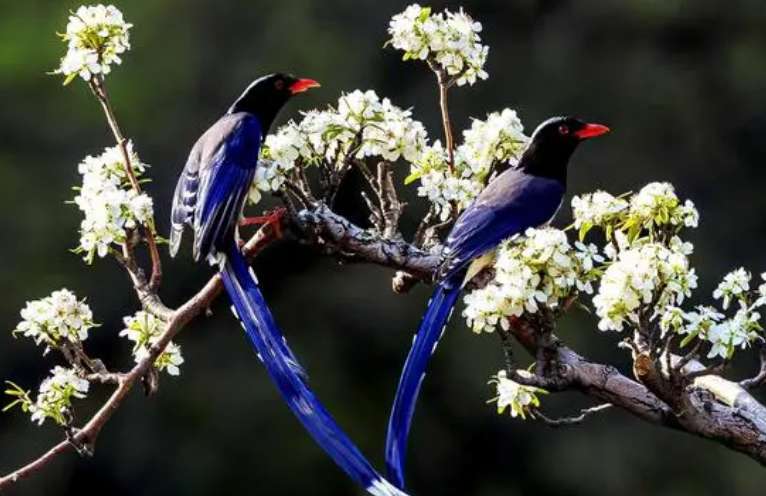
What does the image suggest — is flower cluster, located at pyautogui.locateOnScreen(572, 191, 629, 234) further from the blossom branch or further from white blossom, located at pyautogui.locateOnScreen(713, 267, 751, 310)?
the blossom branch

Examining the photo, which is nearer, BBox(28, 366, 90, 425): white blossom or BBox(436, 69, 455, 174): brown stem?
BBox(28, 366, 90, 425): white blossom

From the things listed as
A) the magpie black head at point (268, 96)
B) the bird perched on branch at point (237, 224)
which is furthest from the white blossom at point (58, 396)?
the magpie black head at point (268, 96)

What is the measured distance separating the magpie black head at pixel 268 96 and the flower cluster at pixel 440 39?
9.2 inches

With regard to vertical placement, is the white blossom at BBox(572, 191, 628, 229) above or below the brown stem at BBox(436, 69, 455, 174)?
below

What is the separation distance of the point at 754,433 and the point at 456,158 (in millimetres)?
649

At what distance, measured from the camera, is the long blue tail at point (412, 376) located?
7.07 feet

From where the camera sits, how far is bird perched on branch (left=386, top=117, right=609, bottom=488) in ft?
7.23

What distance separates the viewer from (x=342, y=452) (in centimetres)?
210

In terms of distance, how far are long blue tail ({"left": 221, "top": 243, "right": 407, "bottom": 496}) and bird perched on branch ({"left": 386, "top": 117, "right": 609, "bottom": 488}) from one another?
6 centimetres

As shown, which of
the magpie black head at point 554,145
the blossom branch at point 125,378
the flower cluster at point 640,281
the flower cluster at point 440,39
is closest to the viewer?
the flower cluster at point 640,281

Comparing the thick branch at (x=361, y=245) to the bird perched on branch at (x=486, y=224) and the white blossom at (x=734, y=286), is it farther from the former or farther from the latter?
the white blossom at (x=734, y=286)

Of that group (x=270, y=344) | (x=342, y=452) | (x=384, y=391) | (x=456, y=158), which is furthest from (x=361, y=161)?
(x=384, y=391)

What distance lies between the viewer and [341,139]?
2492 millimetres

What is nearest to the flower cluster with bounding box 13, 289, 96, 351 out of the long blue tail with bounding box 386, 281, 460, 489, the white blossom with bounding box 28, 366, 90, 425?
the white blossom with bounding box 28, 366, 90, 425
